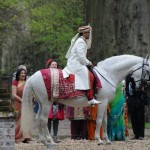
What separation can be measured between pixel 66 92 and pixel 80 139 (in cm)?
359

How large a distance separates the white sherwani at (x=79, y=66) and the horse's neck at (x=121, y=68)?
1.10 m

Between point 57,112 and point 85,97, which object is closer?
point 85,97

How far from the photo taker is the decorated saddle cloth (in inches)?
542

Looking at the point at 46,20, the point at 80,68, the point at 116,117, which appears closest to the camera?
the point at 80,68

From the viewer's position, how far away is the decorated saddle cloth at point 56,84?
45.1 ft

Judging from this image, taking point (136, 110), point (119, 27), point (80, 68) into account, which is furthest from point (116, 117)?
point (119, 27)

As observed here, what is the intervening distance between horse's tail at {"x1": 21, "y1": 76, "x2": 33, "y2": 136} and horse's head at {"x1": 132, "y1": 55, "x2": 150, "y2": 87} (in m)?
2.77

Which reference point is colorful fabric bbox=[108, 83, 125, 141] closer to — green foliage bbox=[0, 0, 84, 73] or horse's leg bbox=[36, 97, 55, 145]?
→ horse's leg bbox=[36, 97, 55, 145]

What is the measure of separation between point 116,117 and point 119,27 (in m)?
7.04

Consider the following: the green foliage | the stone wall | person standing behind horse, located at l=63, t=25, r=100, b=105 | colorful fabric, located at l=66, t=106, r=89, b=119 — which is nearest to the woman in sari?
colorful fabric, located at l=66, t=106, r=89, b=119

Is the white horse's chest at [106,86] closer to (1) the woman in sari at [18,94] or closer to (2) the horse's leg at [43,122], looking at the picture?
(2) the horse's leg at [43,122]

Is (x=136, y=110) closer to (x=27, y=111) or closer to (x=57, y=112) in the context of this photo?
(x=57, y=112)

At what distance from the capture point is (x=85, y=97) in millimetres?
14328

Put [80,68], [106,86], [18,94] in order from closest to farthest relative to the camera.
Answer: [80,68] < [106,86] < [18,94]
